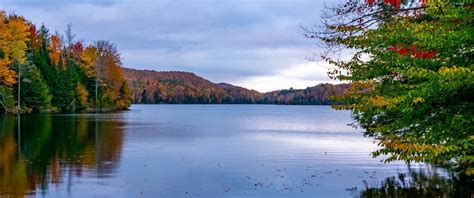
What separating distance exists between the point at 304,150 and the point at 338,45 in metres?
19.5

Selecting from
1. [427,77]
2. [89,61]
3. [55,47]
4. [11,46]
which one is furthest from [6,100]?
[427,77]

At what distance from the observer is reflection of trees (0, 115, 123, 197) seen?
16.8m

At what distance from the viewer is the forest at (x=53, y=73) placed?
6888 centimetres

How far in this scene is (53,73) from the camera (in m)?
82.5

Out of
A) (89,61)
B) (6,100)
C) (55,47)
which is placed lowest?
(6,100)

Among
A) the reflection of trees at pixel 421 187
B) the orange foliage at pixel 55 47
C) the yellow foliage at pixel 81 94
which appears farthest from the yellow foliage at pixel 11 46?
the reflection of trees at pixel 421 187

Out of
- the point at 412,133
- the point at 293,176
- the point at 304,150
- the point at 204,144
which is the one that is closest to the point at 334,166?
the point at 293,176

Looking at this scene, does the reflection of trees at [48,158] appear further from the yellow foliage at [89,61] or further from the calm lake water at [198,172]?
the yellow foliage at [89,61]

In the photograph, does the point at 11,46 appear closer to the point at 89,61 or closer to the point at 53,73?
the point at 53,73

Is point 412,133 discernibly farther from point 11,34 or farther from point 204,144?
point 11,34

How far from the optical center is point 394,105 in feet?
26.4

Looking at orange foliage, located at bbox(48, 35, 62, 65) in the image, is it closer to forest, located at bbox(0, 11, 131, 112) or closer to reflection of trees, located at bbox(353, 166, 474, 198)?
forest, located at bbox(0, 11, 131, 112)

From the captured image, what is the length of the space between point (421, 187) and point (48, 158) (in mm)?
14343

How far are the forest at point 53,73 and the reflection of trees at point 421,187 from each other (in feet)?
189
